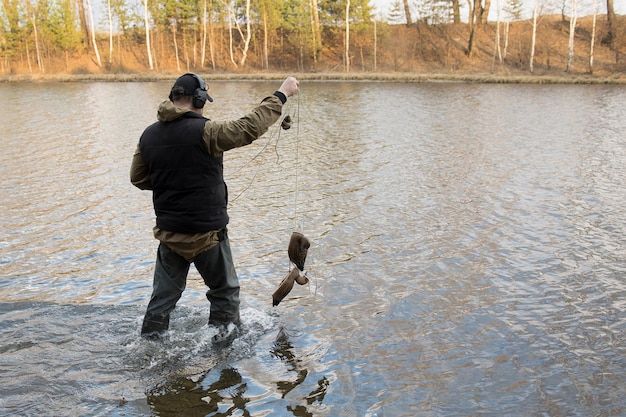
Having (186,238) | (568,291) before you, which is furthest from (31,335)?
(568,291)

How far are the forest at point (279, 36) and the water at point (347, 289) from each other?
142 feet

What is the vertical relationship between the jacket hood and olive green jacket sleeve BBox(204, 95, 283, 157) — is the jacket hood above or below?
above

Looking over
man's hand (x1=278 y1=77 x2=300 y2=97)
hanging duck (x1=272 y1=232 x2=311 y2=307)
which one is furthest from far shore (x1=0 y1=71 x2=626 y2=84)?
man's hand (x1=278 y1=77 x2=300 y2=97)

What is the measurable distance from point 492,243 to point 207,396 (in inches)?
206

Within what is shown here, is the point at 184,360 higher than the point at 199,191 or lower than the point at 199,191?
lower

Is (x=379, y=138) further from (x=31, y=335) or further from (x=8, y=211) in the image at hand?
(x=31, y=335)

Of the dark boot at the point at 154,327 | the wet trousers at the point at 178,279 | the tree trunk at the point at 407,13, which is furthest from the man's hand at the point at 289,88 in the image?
the tree trunk at the point at 407,13

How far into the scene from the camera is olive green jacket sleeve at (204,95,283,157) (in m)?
4.48

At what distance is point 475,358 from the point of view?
5.22m

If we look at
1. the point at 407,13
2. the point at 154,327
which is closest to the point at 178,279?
the point at 154,327

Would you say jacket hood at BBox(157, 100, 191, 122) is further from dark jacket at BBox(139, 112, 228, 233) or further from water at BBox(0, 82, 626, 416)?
water at BBox(0, 82, 626, 416)

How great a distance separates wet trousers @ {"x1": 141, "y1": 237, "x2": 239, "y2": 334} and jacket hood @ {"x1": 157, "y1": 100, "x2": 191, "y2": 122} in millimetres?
1052

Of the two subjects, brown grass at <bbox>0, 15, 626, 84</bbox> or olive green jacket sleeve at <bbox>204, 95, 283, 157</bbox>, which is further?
brown grass at <bbox>0, 15, 626, 84</bbox>

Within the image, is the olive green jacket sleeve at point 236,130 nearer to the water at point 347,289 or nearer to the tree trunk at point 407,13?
the water at point 347,289
